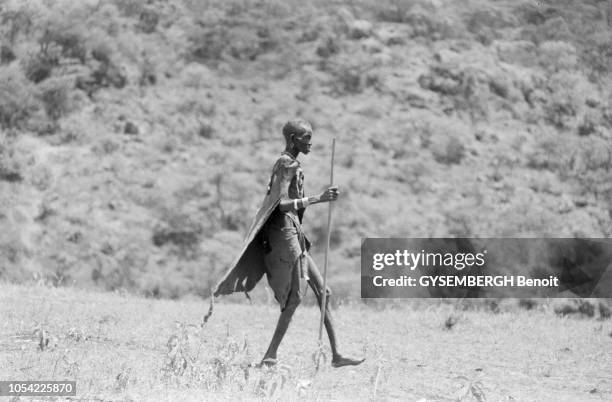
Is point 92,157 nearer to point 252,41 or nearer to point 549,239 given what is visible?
point 252,41

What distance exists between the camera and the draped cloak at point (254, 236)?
7148mm

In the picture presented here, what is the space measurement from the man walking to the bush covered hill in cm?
670

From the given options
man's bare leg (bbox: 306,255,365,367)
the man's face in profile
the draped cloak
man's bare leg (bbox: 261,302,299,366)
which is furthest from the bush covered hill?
the man's face in profile

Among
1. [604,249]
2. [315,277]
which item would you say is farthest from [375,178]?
[315,277]

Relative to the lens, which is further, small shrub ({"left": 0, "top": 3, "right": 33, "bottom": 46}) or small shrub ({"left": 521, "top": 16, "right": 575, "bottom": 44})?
small shrub ({"left": 521, "top": 16, "right": 575, "bottom": 44})

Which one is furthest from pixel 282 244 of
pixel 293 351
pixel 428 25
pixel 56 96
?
pixel 428 25

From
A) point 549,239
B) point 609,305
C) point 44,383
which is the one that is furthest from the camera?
point 549,239

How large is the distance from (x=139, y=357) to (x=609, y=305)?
8.85 metres

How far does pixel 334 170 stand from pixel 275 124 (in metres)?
1.55

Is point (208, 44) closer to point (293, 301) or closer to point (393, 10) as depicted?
point (393, 10)

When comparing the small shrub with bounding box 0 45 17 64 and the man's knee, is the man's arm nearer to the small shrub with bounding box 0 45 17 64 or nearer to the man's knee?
the man's knee

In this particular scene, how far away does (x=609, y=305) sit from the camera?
46.1ft

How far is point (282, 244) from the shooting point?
285 inches

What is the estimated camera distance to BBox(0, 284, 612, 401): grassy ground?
657 centimetres
